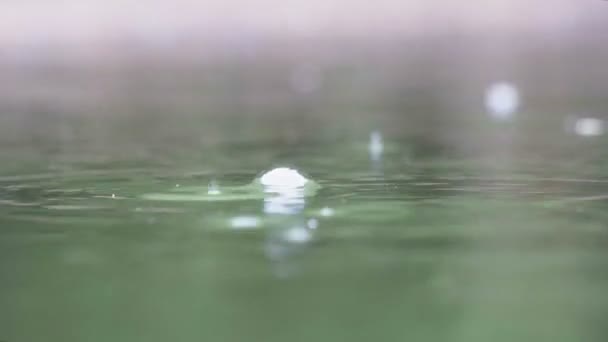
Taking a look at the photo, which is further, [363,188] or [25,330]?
[363,188]

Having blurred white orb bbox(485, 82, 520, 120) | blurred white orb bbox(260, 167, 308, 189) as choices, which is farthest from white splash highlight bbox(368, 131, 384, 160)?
blurred white orb bbox(485, 82, 520, 120)

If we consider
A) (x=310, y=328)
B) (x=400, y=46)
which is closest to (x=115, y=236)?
(x=310, y=328)

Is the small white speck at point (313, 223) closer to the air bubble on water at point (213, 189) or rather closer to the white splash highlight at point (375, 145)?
the air bubble on water at point (213, 189)

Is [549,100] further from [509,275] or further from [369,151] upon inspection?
[509,275]

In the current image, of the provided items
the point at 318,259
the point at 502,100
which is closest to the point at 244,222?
the point at 318,259

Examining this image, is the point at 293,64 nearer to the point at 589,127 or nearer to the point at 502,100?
the point at 502,100

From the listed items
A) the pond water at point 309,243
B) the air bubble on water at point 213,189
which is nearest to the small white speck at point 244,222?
the pond water at point 309,243
